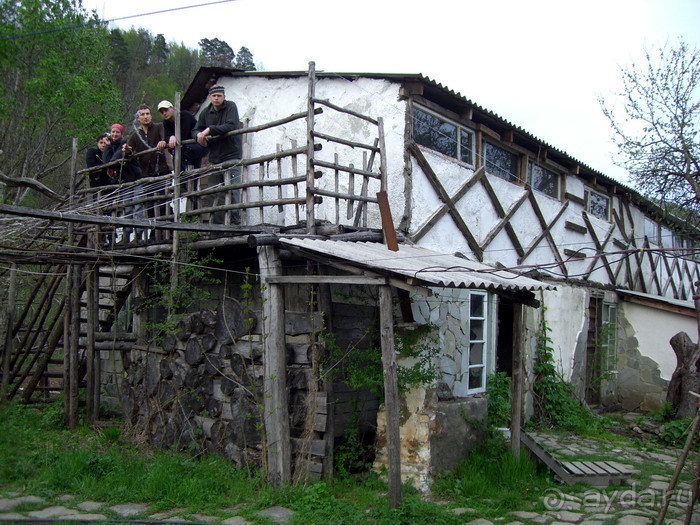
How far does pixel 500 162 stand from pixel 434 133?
202cm

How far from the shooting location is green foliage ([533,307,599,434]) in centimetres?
993

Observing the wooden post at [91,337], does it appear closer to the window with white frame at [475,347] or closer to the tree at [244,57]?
the window with white frame at [475,347]

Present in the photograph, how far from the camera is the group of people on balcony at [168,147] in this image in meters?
7.84

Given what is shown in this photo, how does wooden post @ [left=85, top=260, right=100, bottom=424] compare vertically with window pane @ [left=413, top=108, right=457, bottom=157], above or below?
below

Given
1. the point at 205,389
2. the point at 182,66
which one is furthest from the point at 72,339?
the point at 182,66

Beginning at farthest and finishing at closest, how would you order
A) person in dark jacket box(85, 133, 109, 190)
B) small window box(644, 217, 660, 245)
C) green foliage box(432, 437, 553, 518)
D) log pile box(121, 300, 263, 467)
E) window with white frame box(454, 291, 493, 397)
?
small window box(644, 217, 660, 245) → person in dark jacket box(85, 133, 109, 190) → window with white frame box(454, 291, 493, 397) → log pile box(121, 300, 263, 467) → green foliage box(432, 437, 553, 518)

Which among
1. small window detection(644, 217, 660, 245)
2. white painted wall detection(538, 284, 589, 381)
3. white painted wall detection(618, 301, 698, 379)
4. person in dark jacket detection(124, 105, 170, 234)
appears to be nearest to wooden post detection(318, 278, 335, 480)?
person in dark jacket detection(124, 105, 170, 234)

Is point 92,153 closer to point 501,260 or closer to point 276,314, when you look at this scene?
point 276,314

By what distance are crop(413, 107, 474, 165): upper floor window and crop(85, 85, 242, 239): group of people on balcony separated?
2492 mm

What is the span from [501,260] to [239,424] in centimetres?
501

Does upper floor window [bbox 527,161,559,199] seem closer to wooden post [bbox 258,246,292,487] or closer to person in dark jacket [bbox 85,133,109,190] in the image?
wooden post [bbox 258,246,292,487]

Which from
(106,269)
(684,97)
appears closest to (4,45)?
(106,269)

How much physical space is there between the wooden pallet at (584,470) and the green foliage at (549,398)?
2731 millimetres

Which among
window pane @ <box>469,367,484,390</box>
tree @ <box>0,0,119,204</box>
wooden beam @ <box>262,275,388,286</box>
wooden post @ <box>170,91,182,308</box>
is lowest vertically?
window pane @ <box>469,367,484,390</box>
